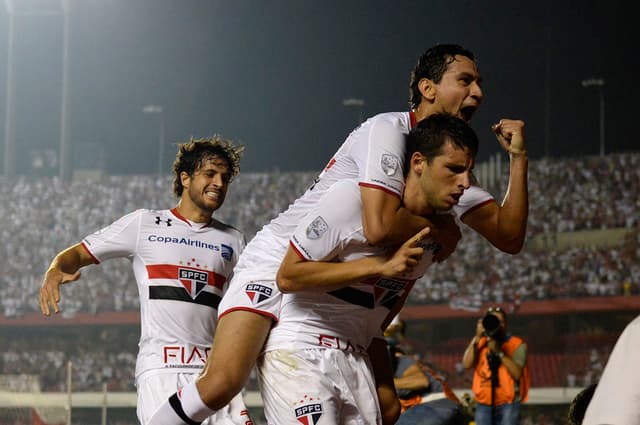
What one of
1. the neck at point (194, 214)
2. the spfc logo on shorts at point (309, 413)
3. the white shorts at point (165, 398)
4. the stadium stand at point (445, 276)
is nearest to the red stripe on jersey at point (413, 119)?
the spfc logo on shorts at point (309, 413)

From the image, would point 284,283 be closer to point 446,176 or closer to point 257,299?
point 257,299

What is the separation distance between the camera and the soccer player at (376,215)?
9.80ft

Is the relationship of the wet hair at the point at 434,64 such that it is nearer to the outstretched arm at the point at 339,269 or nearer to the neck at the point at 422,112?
the neck at the point at 422,112

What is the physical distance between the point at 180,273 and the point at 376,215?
6.80ft

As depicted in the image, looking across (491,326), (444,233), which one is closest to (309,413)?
(444,233)

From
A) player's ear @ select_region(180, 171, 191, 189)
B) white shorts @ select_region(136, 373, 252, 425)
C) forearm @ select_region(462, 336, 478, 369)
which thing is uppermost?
player's ear @ select_region(180, 171, 191, 189)

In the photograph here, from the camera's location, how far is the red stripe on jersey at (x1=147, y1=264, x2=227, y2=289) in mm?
4773

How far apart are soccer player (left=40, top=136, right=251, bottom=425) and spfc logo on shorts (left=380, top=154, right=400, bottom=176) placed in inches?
68.2

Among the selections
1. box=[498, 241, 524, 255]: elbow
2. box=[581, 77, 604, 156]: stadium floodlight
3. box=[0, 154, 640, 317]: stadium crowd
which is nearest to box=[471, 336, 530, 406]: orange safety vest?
box=[498, 241, 524, 255]: elbow

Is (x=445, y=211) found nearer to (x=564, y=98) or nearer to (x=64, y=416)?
(x=64, y=416)

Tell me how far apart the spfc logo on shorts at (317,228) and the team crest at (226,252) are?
1.99 m

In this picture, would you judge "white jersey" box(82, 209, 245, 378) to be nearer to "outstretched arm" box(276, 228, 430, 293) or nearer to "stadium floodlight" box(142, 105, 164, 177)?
"outstretched arm" box(276, 228, 430, 293)

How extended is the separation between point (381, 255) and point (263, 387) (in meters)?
0.60

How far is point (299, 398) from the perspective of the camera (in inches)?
117
